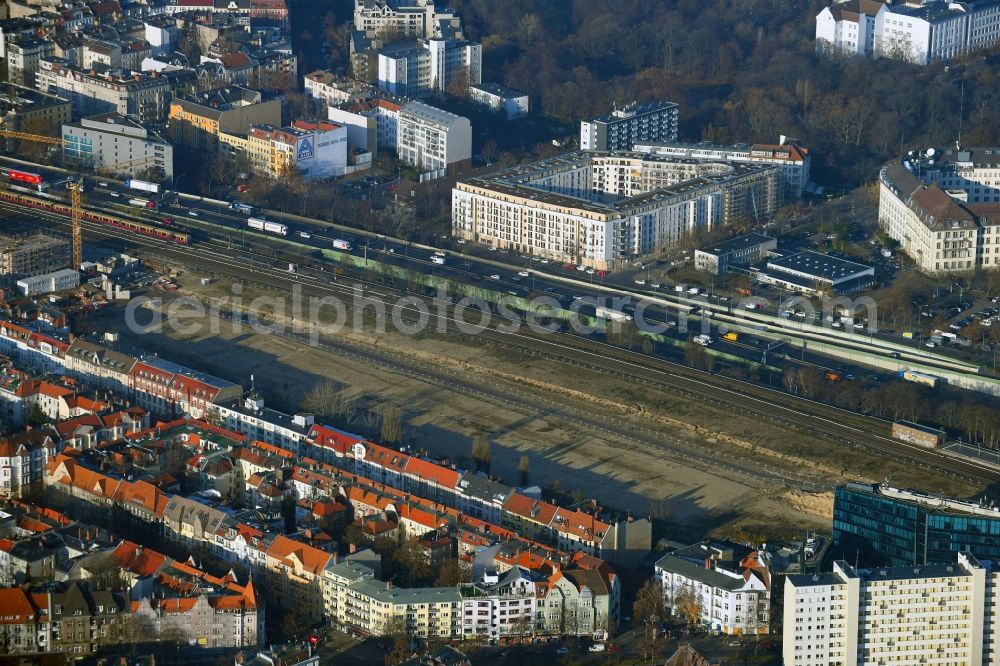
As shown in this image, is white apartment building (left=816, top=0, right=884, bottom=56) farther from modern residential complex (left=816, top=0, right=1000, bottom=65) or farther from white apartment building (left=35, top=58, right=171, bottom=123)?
white apartment building (left=35, top=58, right=171, bottom=123)

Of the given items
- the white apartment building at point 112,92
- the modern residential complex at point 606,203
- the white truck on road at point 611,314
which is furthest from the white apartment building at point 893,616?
the white apartment building at point 112,92

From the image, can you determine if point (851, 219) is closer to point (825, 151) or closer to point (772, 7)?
point (825, 151)

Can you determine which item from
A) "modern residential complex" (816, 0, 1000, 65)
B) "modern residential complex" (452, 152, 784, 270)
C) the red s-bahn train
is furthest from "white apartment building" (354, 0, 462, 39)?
the red s-bahn train

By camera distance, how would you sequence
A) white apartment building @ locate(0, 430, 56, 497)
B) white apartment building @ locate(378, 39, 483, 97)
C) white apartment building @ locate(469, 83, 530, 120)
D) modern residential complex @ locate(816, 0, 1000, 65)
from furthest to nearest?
modern residential complex @ locate(816, 0, 1000, 65)
white apartment building @ locate(378, 39, 483, 97)
white apartment building @ locate(469, 83, 530, 120)
white apartment building @ locate(0, 430, 56, 497)

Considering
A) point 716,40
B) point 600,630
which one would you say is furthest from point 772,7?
point 600,630

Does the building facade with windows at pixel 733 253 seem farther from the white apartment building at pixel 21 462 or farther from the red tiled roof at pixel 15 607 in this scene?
the red tiled roof at pixel 15 607

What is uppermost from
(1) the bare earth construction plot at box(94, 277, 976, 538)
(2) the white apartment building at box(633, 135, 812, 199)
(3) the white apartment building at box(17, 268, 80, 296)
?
(2) the white apartment building at box(633, 135, 812, 199)
